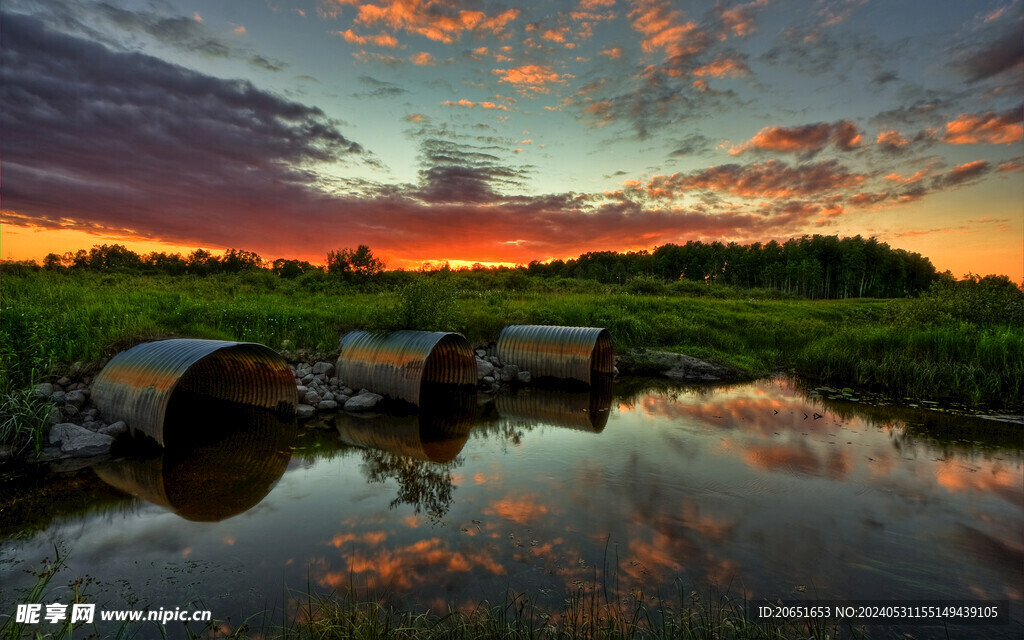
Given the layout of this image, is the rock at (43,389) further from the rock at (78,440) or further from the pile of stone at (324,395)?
the pile of stone at (324,395)

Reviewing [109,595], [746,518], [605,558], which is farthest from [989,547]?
[109,595]

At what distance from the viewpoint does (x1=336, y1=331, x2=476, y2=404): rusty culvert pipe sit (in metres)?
11.1

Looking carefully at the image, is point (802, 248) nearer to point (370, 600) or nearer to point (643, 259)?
point (643, 259)

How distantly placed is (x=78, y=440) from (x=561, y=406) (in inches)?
394

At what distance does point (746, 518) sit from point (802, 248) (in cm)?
8798

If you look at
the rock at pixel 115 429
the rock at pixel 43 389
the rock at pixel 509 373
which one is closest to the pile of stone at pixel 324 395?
the rock at pixel 115 429

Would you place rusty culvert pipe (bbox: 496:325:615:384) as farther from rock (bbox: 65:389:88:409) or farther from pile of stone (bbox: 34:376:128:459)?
rock (bbox: 65:389:88:409)

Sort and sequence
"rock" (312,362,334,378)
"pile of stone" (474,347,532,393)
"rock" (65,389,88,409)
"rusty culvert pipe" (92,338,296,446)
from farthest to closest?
"pile of stone" (474,347,532,393), "rock" (312,362,334,378), "rock" (65,389,88,409), "rusty culvert pipe" (92,338,296,446)

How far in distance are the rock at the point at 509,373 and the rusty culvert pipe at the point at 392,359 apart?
1.82 m

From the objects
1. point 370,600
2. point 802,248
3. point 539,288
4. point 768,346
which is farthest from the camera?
point 802,248

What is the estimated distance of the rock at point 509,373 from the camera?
48.9 ft

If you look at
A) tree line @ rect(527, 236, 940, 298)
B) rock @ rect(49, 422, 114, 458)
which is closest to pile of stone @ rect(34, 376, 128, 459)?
rock @ rect(49, 422, 114, 458)

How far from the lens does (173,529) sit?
18.5ft

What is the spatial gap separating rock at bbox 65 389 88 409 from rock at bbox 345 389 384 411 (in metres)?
5.01
